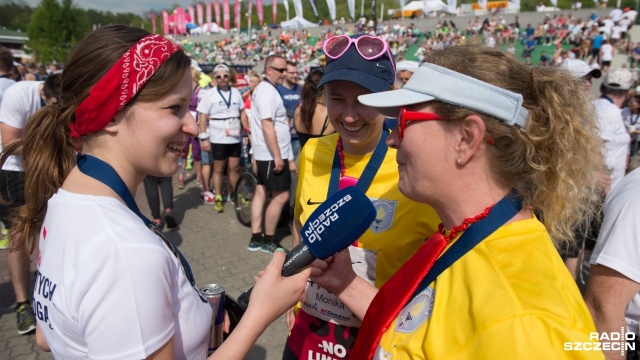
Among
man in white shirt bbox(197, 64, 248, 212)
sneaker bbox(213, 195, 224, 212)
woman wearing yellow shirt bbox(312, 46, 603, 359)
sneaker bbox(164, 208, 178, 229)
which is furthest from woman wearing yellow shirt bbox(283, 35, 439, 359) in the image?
sneaker bbox(213, 195, 224, 212)

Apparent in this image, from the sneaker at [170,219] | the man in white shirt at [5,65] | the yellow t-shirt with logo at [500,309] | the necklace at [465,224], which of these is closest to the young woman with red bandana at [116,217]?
the yellow t-shirt with logo at [500,309]

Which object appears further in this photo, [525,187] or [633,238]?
[633,238]

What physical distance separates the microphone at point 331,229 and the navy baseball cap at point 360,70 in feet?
2.94

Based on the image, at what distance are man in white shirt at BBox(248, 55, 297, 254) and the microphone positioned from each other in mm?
4276

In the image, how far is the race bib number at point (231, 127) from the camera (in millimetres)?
7195

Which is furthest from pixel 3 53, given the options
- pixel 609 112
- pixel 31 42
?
pixel 31 42

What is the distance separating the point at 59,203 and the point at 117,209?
0.20 m

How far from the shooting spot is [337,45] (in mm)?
2504

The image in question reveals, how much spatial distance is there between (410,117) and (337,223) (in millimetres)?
476

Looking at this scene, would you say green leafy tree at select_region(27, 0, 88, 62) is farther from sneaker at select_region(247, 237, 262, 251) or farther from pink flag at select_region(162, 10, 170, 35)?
sneaker at select_region(247, 237, 262, 251)

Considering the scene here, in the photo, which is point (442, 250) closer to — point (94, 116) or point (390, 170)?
point (390, 170)

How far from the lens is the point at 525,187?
5.06 ft

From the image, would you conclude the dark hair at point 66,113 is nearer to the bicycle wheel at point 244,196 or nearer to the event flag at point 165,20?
the bicycle wheel at point 244,196

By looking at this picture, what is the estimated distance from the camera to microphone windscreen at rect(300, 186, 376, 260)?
153cm
